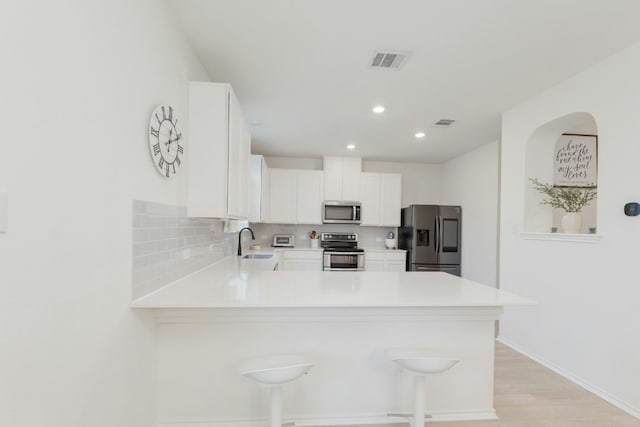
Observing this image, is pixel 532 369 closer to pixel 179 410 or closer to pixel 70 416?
pixel 179 410

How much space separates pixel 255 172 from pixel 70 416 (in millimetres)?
3562

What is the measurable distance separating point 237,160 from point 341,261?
3.12 m

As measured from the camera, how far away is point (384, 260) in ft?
17.6

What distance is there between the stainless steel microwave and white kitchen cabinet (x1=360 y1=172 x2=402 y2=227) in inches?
6.6

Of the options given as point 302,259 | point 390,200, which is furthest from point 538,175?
point 302,259

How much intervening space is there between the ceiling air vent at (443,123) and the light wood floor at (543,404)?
257cm

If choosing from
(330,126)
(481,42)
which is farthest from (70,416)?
(330,126)

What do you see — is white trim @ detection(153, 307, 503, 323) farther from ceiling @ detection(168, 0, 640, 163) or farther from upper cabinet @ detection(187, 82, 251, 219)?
ceiling @ detection(168, 0, 640, 163)

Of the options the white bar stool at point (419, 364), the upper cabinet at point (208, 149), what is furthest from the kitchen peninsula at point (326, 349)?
the upper cabinet at point (208, 149)

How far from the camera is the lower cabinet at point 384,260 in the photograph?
536 centimetres

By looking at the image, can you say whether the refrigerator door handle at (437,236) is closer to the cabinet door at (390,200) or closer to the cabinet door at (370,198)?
the cabinet door at (390,200)

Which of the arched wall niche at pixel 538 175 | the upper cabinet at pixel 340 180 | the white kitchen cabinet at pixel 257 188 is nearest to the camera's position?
the arched wall niche at pixel 538 175

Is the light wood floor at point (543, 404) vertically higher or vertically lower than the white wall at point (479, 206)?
lower

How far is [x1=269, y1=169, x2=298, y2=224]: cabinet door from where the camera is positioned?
5.37m
